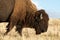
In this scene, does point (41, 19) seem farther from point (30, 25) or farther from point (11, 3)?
point (11, 3)

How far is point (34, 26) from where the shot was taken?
15.9 m

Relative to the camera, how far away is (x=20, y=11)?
14.9 m

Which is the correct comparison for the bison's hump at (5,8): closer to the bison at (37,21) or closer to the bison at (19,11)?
the bison at (19,11)

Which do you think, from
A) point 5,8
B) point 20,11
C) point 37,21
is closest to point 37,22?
point 37,21

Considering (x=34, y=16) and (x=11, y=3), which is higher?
(x=11, y=3)

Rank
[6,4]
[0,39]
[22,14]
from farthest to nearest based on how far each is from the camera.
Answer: [22,14]
[6,4]
[0,39]

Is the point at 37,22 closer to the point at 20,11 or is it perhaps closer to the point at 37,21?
the point at 37,21

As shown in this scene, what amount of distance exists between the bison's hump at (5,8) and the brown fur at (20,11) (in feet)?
1.13

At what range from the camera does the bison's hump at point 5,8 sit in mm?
13621

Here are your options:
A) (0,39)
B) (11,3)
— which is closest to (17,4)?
(11,3)

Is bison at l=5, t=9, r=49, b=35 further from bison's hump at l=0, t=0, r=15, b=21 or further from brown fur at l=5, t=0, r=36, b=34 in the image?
bison's hump at l=0, t=0, r=15, b=21

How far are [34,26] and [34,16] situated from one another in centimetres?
55

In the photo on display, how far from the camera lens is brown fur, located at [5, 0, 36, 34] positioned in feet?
47.5

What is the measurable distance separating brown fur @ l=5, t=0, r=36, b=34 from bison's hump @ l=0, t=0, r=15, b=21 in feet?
1.13
